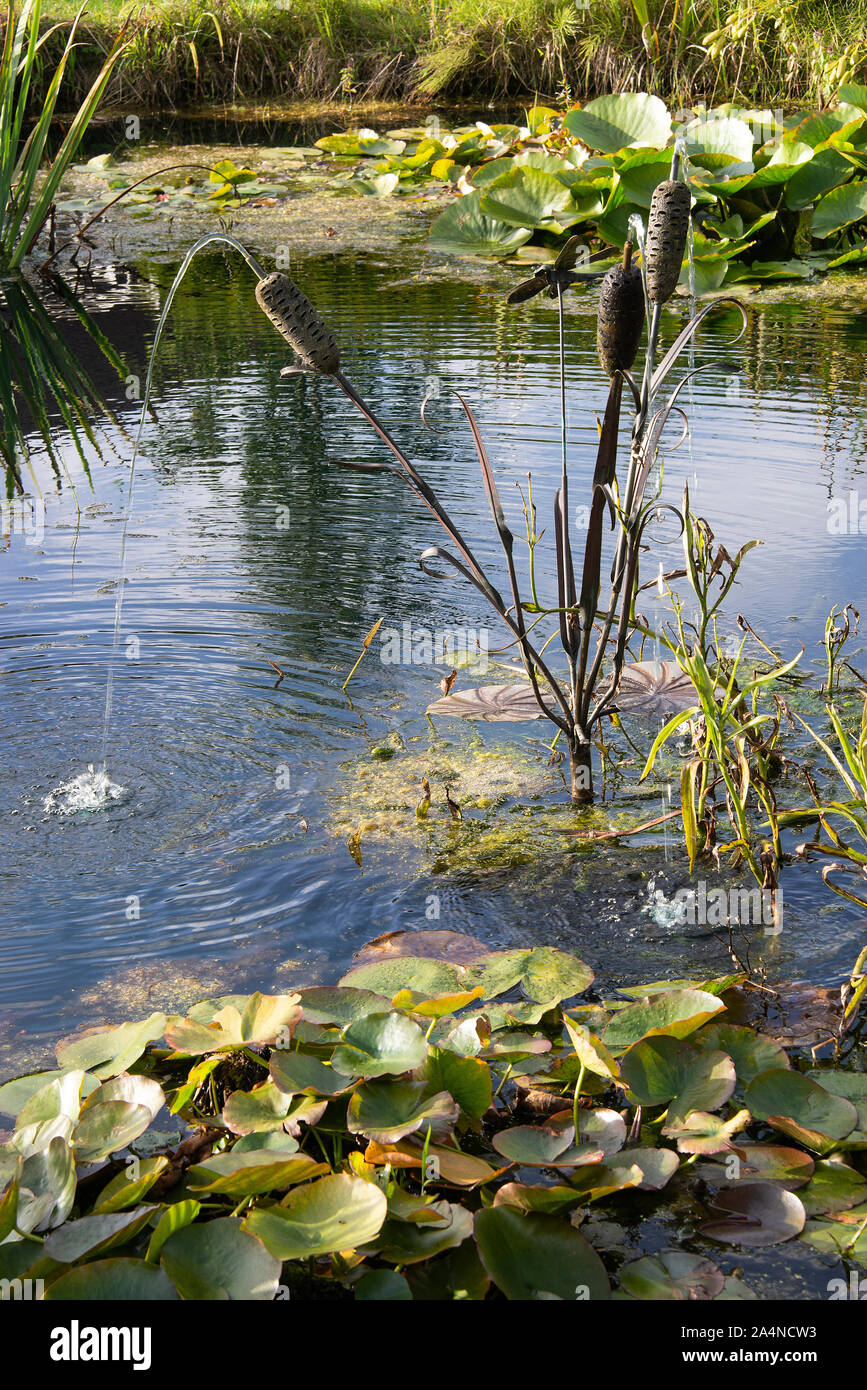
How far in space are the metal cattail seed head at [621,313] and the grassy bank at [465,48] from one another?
877 cm

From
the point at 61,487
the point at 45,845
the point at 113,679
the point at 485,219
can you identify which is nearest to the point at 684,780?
the point at 45,845

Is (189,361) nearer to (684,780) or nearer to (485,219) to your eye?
(485,219)

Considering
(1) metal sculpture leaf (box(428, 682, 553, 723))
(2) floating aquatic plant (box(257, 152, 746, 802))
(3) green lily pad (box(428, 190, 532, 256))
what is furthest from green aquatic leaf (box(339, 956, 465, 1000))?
(3) green lily pad (box(428, 190, 532, 256))

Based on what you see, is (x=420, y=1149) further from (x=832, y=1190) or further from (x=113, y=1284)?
(x=832, y=1190)

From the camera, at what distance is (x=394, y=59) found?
12500 mm

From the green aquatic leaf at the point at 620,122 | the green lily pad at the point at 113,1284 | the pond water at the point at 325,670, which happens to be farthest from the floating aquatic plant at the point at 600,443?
the green aquatic leaf at the point at 620,122

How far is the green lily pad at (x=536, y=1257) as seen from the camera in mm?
1328

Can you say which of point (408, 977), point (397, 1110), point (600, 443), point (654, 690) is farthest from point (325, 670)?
point (397, 1110)

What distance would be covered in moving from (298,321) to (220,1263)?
58.5 inches

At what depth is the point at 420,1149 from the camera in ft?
4.92

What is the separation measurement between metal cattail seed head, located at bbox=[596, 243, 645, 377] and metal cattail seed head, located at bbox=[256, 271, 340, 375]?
1.60 feet

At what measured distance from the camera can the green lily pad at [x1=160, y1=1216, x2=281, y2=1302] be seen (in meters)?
1.27

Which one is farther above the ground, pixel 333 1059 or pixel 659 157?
pixel 659 157

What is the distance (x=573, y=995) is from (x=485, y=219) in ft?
19.5
